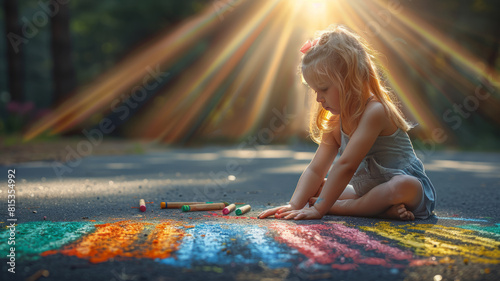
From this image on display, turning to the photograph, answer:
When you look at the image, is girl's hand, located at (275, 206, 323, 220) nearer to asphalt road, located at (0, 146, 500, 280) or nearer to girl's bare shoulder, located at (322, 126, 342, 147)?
asphalt road, located at (0, 146, 500, 280)

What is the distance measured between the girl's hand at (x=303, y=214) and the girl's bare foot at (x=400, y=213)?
42cm

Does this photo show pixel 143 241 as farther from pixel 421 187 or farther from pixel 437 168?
pixel 437 168

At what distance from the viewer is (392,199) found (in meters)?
2.84

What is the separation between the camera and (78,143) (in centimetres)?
1134

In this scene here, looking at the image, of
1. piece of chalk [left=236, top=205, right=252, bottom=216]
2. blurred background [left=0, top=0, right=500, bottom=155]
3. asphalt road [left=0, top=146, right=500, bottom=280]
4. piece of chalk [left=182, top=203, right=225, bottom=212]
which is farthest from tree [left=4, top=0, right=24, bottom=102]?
piece of chalk [left=236, top=205, right=252, bottom=216]

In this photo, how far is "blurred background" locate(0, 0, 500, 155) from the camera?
13656 mm

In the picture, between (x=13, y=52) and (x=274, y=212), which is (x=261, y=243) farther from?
(x=13, y=52)

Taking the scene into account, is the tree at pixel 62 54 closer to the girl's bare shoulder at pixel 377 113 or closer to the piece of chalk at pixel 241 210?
the piece of chalk at pixel 241 210

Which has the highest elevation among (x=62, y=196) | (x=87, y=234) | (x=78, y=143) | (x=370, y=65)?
(x=370, y=65)

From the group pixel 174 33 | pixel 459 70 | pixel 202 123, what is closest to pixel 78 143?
pixel 202 123

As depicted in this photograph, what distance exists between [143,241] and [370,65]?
1636mm

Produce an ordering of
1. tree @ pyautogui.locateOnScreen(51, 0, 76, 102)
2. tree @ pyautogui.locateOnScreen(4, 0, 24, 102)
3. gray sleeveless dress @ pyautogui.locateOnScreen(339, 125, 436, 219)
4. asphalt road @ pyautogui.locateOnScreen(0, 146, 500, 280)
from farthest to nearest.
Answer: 1. tree @ pyautogui.locateOnScreen(4, 0, 24, 102)
2. tree @ pyautogui.locateOnScreen(51, 0, 76, 102)
3. gray sleeveless dress @ pyautogui.locateOnScreen(339, 125, 436, 219)
4. asphalt road @ pyautogui.locateOnScreen(0, 146, 500, 280)

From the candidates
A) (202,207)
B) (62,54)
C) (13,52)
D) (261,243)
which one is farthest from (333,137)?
(13,52)

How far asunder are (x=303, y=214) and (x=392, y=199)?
529 millimetres
